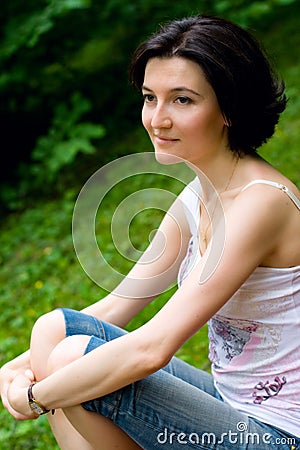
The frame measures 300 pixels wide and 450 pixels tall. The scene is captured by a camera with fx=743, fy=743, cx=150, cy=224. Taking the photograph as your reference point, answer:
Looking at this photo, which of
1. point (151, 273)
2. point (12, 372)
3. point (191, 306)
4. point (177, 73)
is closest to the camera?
point (191, 306)

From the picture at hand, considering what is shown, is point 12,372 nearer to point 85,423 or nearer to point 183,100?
point 85,423

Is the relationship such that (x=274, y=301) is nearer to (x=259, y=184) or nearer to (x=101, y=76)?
(x=259, y=184)

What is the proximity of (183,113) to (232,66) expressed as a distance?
176 millimetres

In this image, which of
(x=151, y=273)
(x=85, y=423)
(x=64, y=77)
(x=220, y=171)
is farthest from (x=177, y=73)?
(x=64, y=77)

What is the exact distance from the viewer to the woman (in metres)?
1.85

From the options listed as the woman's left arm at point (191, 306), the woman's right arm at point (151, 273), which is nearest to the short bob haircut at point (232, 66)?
the woman's left arm at point (191, 306)

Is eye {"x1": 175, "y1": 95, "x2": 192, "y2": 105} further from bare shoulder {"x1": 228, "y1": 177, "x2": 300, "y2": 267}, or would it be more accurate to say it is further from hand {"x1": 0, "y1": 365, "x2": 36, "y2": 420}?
hand {"x1": 0, "y1": 365, "x2": 36, "y2": 420}

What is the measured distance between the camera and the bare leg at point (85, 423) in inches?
77.6

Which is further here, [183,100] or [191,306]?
[183,100]

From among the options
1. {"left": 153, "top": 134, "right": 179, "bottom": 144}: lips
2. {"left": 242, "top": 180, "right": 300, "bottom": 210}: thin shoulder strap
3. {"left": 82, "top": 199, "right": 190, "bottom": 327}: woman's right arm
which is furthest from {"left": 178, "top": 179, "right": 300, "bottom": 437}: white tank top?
{"left": 82, "top": 199, "right": 190, "bottom": 327}: woman's right arm

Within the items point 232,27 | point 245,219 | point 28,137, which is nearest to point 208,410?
point 245,219

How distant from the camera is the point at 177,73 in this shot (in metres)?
1.96

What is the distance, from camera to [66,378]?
76.5 inches

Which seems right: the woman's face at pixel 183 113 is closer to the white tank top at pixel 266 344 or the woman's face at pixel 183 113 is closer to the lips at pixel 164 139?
the lips at pixel 164 139
